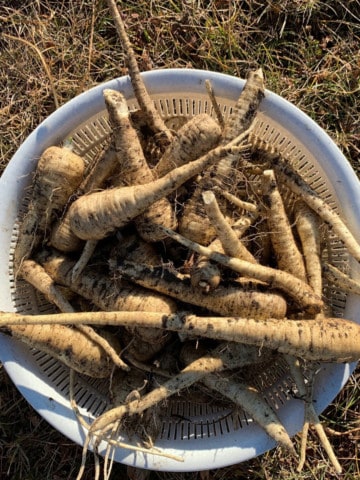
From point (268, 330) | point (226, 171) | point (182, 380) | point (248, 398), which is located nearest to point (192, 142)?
point (226, 171)

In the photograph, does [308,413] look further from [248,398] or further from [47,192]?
[47,192]

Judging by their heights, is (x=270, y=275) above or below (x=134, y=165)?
A: below

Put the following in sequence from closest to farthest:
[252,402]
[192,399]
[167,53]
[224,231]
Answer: [224,231] → [252,402] → [192,399] → [167,53]

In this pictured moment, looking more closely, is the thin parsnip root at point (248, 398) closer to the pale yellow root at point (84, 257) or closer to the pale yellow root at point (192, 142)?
the pale yellow root at point (84, 257)

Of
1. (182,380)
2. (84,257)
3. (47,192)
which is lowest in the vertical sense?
(182,380)

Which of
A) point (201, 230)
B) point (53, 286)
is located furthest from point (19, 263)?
point (201, 230)

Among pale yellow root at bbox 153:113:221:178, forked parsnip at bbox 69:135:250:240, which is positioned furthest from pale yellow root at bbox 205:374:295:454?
pale yellow root at bbox 153:113:221:178

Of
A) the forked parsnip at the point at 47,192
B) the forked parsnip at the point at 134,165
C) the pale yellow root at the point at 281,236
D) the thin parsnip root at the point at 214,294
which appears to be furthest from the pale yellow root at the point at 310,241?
the forked parsnip at the point at 47,192
